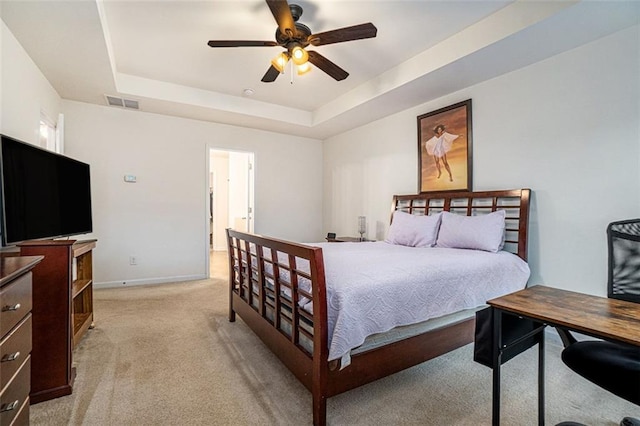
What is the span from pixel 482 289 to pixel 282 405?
1.68 metres

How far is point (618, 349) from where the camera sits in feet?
4.45

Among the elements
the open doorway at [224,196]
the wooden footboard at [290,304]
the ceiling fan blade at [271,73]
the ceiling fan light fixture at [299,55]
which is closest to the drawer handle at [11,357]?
the wooden footboard at [290,304]

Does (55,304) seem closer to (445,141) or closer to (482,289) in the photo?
(482,289)

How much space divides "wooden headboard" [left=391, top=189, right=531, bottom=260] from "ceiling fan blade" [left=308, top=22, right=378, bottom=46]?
2.03 metres

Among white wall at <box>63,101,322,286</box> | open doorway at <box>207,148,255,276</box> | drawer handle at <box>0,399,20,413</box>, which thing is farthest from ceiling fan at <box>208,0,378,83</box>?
open doorway at <box>207,148,255,276</box>

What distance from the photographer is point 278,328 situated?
2.03m

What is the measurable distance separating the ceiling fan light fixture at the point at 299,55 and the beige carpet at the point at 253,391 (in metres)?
2.41

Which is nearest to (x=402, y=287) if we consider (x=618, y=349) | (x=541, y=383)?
(x=541, y=383)

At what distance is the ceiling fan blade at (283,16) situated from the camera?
1959 millimetres

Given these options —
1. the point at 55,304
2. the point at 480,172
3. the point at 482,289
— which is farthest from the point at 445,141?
the point at 55,304

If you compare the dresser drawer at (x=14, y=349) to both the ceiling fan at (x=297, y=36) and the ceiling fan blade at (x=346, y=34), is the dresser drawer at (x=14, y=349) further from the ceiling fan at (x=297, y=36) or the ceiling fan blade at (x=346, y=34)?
the ceiling fan blade at (x=346, y=34)

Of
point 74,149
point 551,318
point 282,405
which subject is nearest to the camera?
point 551,318

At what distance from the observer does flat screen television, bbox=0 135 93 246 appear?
1638 mm

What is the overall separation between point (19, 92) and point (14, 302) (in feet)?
7.86
